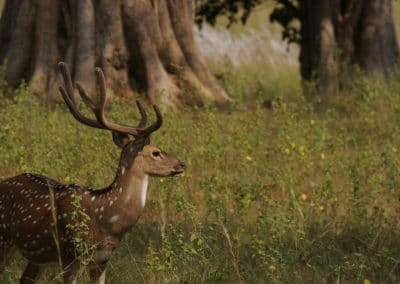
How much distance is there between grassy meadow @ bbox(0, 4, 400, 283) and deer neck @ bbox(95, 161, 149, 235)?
0.26 metres

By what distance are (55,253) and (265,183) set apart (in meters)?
3.89

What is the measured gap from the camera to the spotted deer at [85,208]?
583cm

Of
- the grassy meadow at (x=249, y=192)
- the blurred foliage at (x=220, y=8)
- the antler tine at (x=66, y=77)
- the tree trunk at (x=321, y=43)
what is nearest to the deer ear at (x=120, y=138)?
the antler tine at (x=66, y=77)

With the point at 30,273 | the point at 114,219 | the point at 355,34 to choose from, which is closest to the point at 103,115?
the point at 114,219

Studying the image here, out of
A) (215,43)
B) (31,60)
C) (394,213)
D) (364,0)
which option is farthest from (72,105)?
(215,43)

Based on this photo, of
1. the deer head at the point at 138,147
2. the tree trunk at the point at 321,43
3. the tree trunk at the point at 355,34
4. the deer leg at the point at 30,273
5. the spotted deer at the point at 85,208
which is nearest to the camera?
the spotted deer at the point at 85,208

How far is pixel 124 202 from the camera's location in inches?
232

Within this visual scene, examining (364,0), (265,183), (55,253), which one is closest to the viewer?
(55,253)

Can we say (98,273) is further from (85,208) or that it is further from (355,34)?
(355,34)

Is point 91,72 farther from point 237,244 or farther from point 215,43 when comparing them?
point 215,43

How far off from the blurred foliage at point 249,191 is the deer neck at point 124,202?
255 mm

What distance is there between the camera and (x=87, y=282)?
5.97m

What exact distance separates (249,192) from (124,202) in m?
2.59

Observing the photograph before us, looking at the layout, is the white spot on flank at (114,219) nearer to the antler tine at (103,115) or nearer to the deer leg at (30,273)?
the antler tine at (103,115)
